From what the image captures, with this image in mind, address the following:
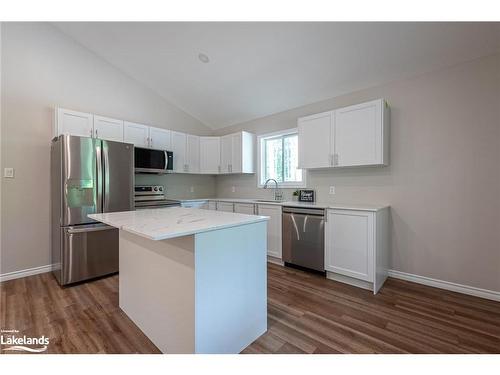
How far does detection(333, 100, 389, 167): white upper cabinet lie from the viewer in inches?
104

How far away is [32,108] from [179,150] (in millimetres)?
2013

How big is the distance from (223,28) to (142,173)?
2.62 metres

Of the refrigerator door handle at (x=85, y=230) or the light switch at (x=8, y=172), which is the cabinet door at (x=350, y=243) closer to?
the refrigerator door handle at (x=85, y=230)

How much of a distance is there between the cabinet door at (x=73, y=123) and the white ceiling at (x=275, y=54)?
1.12 metres

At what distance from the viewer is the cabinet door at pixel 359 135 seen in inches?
104

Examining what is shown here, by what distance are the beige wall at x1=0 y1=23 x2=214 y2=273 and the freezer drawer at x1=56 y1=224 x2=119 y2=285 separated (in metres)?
0.74

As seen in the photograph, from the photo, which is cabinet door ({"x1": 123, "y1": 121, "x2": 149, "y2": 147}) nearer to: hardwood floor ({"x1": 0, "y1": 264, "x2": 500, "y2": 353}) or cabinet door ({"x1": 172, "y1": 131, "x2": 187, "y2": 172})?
cabinet door ({"x1": 172, "y1": 131, "x2": 187, "y2": 172})

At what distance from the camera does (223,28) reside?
2.61m

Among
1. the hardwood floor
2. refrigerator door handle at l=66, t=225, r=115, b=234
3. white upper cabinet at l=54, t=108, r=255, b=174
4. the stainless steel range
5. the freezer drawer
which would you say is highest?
white upper cabinet at l=54, t=108, r=255, b=174

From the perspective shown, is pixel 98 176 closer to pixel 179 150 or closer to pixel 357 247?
pixel 179 150

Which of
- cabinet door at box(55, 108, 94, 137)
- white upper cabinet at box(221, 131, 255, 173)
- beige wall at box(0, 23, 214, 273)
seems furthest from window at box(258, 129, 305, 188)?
beige wall at box(0, 23, 214, 273)

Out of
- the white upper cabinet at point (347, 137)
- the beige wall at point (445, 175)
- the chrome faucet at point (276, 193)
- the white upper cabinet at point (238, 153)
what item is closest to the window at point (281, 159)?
the chrome faucet at point (276, 193)

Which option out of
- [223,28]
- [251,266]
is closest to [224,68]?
[223,28]
